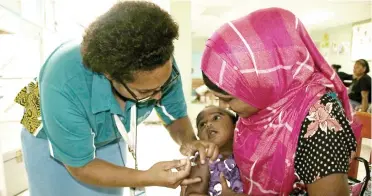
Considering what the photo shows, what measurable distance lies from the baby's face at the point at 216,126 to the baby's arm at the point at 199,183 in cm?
27

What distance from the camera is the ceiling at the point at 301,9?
7512 millimetres

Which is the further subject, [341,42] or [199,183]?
[341,42]

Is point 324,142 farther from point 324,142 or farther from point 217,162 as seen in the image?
point 217,162

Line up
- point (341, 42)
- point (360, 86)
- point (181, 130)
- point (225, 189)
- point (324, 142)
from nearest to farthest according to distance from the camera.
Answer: point (324, 142)
point (225, 189)
point (181, 130)
point (360, 86)
point (341, 42)

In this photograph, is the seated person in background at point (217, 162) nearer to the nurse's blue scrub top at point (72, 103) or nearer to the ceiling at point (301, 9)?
the nurse's blue scrub top at point (72, 103)

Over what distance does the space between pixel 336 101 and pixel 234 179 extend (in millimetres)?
614

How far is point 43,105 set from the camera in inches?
41.0

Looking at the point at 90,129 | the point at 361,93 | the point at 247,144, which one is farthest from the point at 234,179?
the point at 361,93

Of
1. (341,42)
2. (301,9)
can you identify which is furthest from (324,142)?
(341,42)

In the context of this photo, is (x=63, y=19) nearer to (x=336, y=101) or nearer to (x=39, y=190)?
(x=39, y=190)

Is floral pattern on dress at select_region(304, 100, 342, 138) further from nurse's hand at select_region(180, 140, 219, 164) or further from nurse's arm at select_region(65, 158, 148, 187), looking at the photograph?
nurse's arm at select_region(65, 158, 148, 187)

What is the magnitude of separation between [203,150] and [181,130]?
0.30 metres

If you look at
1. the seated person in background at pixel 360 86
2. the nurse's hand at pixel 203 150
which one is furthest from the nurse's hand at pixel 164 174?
the seated person in background at pixel 360 86

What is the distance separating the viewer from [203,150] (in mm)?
1306
